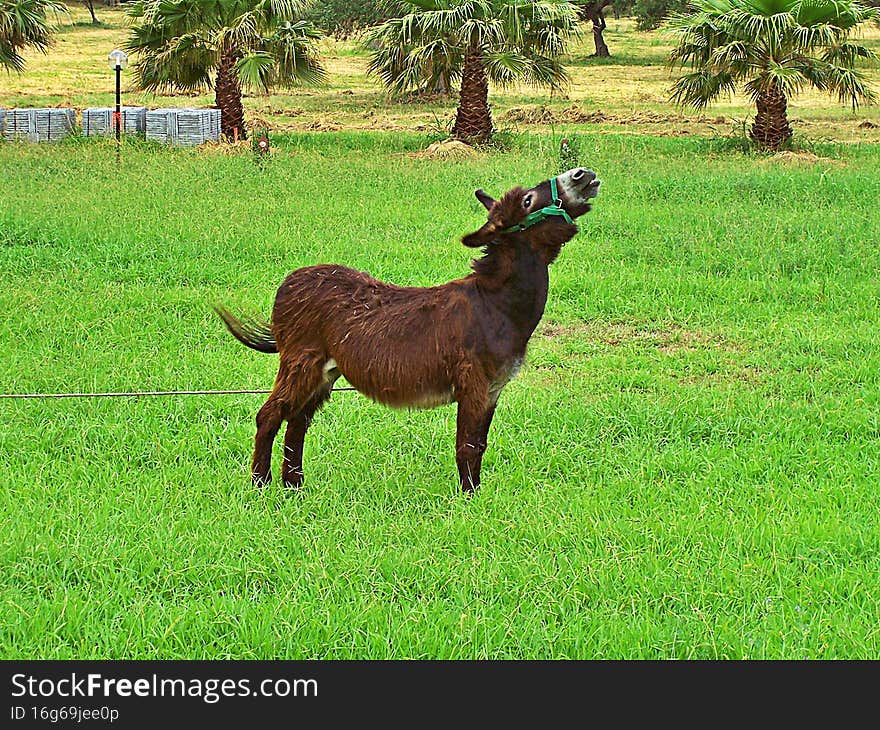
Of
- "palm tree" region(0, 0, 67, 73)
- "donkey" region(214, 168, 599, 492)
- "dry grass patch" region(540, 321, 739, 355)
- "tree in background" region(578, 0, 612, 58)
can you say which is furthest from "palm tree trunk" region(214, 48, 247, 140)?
"tree in background" region(578, 0, 612, 58)

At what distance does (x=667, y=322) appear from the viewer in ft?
A: 28.9

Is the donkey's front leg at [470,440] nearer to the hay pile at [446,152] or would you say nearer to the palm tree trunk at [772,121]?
the hay pile at [446,152]

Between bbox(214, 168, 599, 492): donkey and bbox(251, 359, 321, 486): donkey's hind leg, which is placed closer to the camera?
bbox(214, 168, 599, 492): donkey

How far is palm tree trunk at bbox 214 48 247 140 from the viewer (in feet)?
62.7

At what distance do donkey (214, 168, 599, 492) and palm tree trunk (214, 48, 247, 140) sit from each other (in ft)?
48.0

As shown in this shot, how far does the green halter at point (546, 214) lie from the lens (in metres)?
4.74

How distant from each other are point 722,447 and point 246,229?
6724mm

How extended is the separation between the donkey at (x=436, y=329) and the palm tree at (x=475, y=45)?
568 inches


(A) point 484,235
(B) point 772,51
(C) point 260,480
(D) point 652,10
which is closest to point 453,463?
(C) point 260,480

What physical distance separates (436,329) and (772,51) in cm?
1450

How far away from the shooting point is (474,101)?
63.5ft

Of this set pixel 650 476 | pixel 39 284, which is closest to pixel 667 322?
pixel 650 476

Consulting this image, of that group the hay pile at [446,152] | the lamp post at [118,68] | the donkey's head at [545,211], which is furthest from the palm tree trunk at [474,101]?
the donkey's head at [545,211]

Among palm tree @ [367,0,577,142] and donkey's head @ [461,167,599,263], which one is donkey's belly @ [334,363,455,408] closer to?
donkey's head @ [461,167,599,263]
